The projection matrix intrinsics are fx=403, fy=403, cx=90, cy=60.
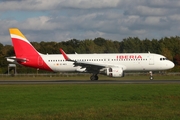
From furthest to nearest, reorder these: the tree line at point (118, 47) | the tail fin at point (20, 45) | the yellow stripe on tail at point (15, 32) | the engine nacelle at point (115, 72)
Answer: the tree line at point (118, 47) → the yellow stripe on tail at point (15, 32) → the tail fin at point (20, 45) → the engine nacelle at point (115, 72)

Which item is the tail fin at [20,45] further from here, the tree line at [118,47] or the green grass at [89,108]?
the tree line at [118,47]

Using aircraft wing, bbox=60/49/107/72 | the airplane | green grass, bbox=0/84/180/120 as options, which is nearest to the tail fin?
the airplane

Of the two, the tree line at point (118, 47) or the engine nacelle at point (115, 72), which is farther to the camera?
the tree line at point (118, 47)

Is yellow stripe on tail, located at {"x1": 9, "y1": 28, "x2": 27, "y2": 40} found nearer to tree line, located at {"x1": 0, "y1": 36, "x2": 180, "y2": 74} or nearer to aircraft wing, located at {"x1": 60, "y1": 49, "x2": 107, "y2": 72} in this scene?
aircraft wing, located at {"x1": 60, "y1": 49, "x2": 107, "y2": 72}

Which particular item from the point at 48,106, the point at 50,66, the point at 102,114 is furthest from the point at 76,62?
the point at 102,114

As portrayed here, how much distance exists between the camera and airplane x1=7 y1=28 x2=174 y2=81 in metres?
46.5

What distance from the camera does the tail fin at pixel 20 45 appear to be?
164 ft

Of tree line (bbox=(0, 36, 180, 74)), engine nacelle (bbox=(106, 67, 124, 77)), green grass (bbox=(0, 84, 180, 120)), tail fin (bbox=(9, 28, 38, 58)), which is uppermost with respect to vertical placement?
tree line (bbox=(0, 36, 180, 74))

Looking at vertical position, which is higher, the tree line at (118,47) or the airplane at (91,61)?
the tree line at (118,47)

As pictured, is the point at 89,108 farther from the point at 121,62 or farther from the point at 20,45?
the point at 20,45

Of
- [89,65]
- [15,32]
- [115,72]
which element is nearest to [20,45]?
[15,32]

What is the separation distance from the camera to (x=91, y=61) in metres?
48.4

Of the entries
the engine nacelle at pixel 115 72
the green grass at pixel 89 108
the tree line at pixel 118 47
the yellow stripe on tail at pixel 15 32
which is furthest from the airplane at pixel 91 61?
the tree line at pixel 118 47

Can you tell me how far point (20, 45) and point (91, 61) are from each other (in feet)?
30.2
